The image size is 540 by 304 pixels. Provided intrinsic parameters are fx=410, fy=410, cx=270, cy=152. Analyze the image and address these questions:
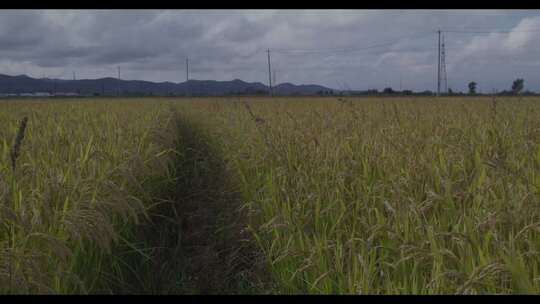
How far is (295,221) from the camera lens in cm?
268

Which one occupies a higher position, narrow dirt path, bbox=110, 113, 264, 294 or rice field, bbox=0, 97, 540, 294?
rice field, bbox=0, 97, 540, 294

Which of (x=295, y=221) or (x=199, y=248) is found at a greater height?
(x=295, y=221)

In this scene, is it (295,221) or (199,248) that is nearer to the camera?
(295,221)

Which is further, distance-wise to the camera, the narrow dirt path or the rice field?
the narrow dirt path

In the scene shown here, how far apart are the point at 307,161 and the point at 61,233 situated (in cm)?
208

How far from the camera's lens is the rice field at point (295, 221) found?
1871mm

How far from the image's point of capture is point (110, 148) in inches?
161

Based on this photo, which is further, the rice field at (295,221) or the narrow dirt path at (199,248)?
the narrow dirt path at (199,248)

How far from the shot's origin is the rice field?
1871mm

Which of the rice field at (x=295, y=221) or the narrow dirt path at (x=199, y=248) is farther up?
the rice field at (x=295, y=221)

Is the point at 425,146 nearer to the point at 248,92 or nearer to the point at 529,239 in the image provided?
the point at 529,239

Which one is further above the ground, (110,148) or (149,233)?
(110,148)
